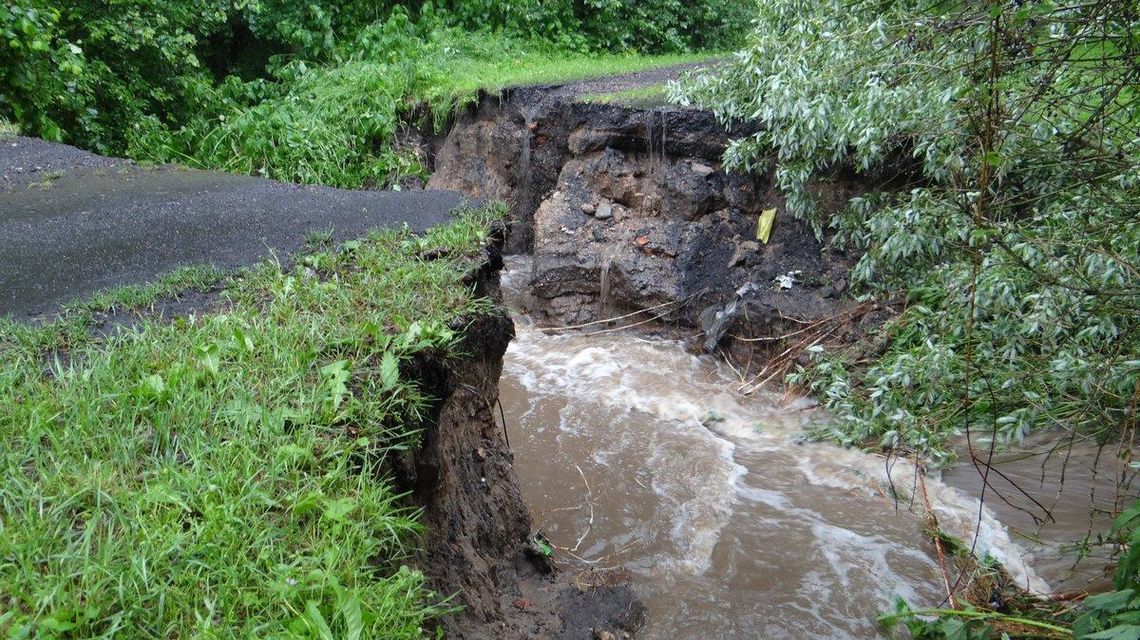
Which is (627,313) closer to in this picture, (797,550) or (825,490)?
(825,490)

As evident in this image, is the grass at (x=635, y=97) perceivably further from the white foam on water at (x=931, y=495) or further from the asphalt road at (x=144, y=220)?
the white foam on water at (x=931, y=495)

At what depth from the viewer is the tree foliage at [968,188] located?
3.04 m

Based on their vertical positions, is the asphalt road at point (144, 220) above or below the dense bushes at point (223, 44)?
below

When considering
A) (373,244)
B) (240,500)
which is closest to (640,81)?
(373,244)

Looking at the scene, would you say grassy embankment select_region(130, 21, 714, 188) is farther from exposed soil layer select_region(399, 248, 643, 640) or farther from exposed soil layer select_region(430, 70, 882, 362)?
exposed soil layer select_region(399, 248, 643, 640)

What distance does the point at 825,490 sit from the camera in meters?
5.52

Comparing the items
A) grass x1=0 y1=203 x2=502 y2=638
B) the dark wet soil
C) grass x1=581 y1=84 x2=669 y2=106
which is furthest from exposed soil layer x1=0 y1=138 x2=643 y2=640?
the dark wet soil

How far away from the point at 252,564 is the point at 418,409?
1.04 m

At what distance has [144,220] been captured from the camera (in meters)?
4.98

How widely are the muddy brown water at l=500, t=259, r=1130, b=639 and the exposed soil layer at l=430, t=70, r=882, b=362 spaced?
2.53 feet

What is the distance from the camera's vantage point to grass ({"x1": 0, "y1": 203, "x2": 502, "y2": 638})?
7.08 feet

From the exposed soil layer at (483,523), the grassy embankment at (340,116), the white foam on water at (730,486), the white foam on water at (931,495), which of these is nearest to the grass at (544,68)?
the grassy embankment at (340,116)

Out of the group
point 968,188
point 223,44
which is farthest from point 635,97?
point 223,44

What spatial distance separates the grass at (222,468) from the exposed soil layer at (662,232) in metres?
4.23
